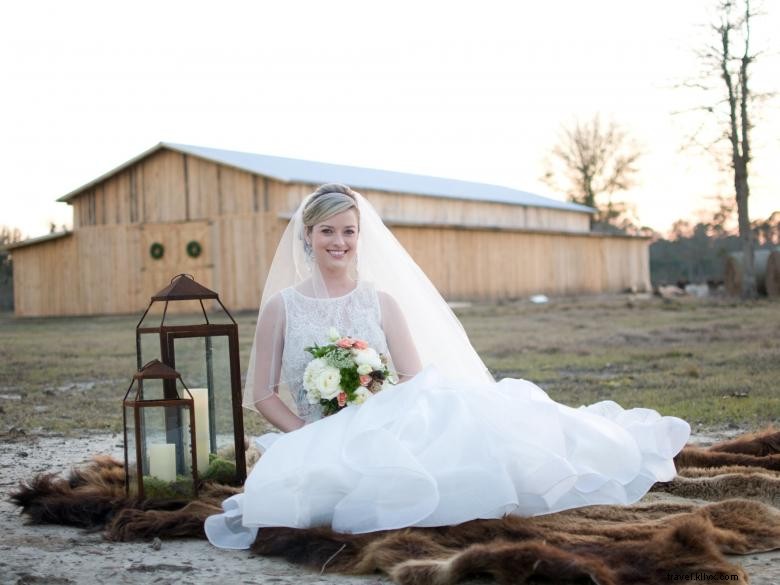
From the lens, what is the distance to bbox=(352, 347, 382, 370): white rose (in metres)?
4.30

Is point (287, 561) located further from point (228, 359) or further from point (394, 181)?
point (394, 181)

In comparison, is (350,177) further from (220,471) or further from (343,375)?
(343,375)

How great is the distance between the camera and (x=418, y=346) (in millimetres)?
5227

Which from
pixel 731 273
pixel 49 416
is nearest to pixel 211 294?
pixel 49 416

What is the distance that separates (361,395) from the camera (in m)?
4.25

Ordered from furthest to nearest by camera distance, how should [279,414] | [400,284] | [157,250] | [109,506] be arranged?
[157,250]
[400,284]
[279,414]
[109,506]

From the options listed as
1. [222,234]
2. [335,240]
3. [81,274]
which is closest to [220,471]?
[335,240]

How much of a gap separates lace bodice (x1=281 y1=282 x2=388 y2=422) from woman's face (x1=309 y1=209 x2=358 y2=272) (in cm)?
19

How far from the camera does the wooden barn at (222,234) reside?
2678 cm

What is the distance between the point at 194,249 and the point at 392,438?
2428 cm

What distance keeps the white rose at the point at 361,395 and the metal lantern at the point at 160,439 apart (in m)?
0.81

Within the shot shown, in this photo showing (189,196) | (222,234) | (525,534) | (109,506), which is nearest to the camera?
(525,534)

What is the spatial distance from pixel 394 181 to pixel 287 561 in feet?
103

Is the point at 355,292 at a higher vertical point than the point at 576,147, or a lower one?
lower
